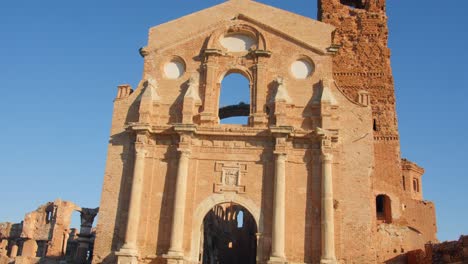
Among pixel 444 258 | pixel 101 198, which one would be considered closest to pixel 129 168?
pixel 101 198

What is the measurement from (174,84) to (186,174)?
3.29 m

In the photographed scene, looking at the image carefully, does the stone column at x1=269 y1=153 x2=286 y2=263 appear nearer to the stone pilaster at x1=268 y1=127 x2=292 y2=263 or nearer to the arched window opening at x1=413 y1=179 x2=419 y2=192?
the stone pilaster at x1=268 y1=127 x2=292 y2=263

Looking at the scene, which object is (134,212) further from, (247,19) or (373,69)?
(373,69)

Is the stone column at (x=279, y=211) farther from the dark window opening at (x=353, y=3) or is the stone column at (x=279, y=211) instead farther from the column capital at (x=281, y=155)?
the dark window opening at (x=353, y=3)

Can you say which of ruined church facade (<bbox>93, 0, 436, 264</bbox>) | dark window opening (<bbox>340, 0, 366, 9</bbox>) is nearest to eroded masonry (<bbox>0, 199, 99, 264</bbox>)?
ruined church facade (<bbox>93, 0, 436, 264</bbox>)

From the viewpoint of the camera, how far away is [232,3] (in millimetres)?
18047

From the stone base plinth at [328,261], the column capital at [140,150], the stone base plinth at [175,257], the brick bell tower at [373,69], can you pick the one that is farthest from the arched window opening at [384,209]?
the column capital at [140,150]

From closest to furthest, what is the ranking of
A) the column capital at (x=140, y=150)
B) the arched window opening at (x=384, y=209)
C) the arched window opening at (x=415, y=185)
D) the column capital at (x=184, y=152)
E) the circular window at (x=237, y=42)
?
the column capital at (x=184, y=152), the column capital at (x=140, y=150), the circular window at (x=237, y=42), the arched window opening at (x=384, y=209), the arched window opening at (x=415, y=185)

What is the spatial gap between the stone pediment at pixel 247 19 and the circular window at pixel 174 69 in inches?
26.7

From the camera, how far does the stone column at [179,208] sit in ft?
48.8

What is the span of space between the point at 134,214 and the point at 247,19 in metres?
7.59

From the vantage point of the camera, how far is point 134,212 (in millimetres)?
15406

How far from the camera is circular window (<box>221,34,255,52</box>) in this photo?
17500mm

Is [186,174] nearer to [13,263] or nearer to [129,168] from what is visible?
[129,168]
